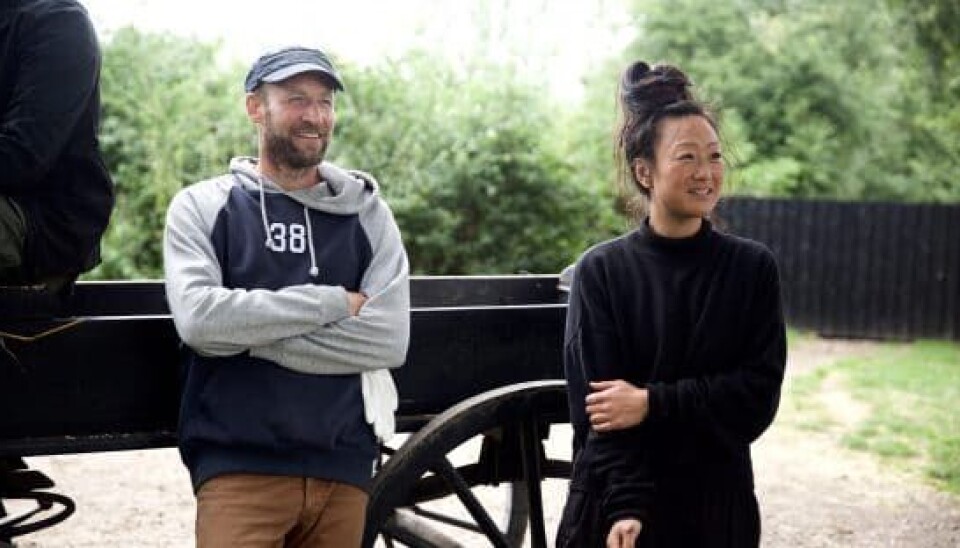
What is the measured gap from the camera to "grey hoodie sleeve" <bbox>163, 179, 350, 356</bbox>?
8.80 feet

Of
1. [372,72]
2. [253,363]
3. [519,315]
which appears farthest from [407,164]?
[253,363]

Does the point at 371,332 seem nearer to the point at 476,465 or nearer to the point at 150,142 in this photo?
the point at 476,465

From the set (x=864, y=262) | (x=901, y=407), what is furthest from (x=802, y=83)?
(x=901, y=407)

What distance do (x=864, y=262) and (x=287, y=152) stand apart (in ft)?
45.1

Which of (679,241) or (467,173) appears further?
→ (467,173)

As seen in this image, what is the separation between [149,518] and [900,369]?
28.2 feet

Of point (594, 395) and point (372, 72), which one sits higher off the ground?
point (372, 72)

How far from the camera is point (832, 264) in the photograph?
15.7 metres

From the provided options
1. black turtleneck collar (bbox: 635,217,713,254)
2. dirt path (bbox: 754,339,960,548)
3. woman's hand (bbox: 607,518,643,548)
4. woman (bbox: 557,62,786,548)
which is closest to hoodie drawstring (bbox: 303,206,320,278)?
woman (bbox: 557,62,786,548)

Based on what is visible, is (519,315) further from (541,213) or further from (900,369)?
(900,369)

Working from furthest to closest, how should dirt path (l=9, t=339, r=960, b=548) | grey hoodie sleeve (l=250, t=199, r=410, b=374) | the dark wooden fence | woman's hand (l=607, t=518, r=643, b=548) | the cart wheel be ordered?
the dark wooden fence → dirt path (l=9, t=339, r=960, b=548) → the cart wheel → grey hoodie sleeve (l=250, t=199, r=410, b=374) → woman's hand (l=607, t=518, r=643, b=548)

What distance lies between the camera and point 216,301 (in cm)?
268

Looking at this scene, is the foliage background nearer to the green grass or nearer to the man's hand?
the green grass

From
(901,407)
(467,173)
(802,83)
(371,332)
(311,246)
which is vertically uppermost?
(802,83)
